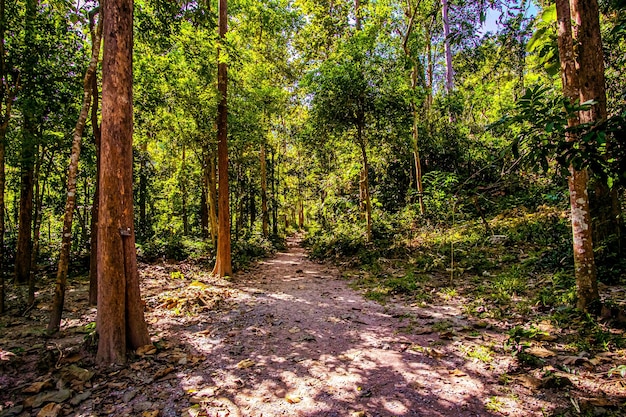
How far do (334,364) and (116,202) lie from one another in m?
3.76

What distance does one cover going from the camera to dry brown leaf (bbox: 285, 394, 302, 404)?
3465 millimetres

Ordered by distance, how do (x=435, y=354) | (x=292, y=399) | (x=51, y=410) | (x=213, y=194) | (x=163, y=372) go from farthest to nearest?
(x=213, y=194), (x=435, y=354), (x=163, y=372), (x=292, y=399), (x=51, y=410)

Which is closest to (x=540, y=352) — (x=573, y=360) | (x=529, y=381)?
(x=573, y=360)

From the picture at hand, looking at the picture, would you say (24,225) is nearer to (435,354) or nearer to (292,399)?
(292,399)

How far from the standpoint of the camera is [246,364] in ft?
14.6

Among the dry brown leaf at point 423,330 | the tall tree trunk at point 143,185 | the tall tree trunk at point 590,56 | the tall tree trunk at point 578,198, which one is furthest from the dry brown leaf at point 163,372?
the tall tree trunk at point 143,185

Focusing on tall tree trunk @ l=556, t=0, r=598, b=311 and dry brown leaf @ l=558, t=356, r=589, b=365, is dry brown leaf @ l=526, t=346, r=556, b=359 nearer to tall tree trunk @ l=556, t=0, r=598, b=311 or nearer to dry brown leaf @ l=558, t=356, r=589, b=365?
dry brown leaf @ l=558, t=356, r=589, b=365

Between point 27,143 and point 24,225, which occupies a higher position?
point 27,143

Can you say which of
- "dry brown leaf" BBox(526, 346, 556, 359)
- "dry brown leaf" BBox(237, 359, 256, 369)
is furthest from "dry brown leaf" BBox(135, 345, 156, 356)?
"dry brown leaf" BBox(526, 346, 556, 359)

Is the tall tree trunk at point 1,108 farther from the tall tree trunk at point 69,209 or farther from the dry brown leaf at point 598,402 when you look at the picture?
the dry brown leaf at point 598,402

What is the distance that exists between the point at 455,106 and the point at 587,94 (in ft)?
39.4

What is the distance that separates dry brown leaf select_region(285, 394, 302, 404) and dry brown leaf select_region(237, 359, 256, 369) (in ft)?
3.26

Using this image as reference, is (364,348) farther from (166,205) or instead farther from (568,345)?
(166,205)

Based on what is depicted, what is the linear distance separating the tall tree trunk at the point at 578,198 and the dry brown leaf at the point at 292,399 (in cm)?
430
